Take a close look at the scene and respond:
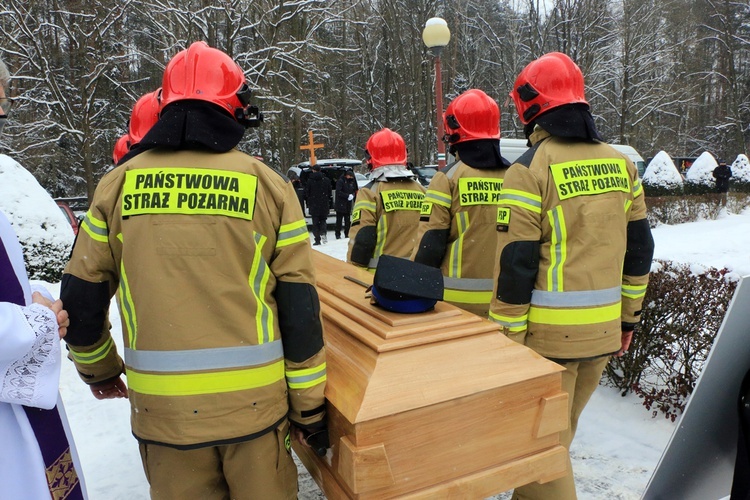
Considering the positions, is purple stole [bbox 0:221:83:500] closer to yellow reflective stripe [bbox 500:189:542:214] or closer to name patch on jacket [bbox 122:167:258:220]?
name patch on jacket [bbox 122:167:258:220]

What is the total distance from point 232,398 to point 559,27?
80.5ft

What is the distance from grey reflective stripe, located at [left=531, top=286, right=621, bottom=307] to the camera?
231 centimetres

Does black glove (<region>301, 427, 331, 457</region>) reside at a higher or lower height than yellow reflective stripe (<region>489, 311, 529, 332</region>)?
lower

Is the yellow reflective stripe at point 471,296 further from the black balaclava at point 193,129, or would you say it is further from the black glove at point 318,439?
the black balaclava at point 193,129

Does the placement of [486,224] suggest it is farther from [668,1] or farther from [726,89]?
[726,89]

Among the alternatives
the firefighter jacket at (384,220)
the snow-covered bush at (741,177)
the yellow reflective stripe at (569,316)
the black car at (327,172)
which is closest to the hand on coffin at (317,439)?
the yellow reflective stripe at (569,316)

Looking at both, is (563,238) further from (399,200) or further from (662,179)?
(662,179)

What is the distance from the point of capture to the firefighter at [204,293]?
5.26 feet

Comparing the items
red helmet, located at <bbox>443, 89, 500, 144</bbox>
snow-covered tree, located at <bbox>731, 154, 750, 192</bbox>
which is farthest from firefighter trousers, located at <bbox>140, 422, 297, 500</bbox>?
snow-covered tree, located at <bbox>731, 154, 750, 192</bbox>

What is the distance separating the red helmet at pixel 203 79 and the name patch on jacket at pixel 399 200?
237 centimetres

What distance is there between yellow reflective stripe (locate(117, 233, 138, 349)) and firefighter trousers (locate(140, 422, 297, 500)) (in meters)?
0.37

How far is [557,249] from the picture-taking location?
2311mm

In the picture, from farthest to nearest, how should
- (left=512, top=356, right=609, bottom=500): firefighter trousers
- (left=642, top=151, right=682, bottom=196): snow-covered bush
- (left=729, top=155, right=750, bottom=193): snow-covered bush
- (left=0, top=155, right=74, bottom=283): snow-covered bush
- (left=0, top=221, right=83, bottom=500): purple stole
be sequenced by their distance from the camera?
1. (left=729, top=155, right=750, bottom=193): snow-covered bush
2. (left=642, top=151, right=682, bottom=196): snow-covered bush
3. (left=0, top=155, right=74, bottom=283): snow-covered bush
4. (left=512, top=356, right=609, bottom=500): firefighter trousers
5. (left=0, top=221, right=83, bottom=500): purple stole

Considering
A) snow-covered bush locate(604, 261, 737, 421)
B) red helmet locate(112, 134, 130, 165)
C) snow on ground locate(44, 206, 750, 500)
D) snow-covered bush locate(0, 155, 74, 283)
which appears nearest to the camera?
snow on ground locate(44, 206, 750, 500)
